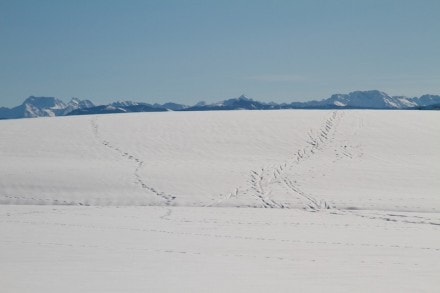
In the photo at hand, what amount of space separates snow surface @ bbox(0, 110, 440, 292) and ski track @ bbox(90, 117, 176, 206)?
67 mm

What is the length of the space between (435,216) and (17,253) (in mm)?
10723

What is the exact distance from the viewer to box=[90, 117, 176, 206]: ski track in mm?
16547

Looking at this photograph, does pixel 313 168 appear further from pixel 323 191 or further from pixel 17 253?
pixel 17 253

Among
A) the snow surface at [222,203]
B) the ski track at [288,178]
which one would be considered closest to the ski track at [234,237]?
the snow surface at [222,203]

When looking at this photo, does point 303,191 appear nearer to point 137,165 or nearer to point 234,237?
point 137,165

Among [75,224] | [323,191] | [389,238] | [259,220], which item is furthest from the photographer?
[323,191]

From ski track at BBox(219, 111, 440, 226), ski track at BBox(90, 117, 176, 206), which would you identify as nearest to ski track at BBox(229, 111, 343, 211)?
ski track at BBox(219, 111, 440, 226)

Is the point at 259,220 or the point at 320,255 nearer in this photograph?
the point at 320,255

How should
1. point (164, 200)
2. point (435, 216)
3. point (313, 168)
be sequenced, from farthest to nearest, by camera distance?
1. point (313, 168)
2. point (164, 200)
3. point (435, 216)

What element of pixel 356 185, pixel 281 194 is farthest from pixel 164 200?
pixel 356 185

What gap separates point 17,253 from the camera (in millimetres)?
8297

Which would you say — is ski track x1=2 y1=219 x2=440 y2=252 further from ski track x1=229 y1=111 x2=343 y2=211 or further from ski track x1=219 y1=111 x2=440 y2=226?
ski track x1=229 y1=111 x2=343 y2=211

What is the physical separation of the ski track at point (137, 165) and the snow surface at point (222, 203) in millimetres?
67

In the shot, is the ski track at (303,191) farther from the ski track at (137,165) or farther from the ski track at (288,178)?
the ski track at (137,165)
